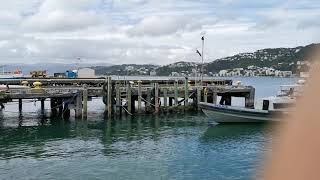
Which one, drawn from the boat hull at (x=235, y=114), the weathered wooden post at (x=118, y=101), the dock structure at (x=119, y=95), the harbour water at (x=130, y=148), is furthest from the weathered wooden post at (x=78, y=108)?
the boat hull at (x=235, y=114)

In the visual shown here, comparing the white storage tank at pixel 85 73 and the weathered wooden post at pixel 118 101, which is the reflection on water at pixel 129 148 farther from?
the white storage tank at pixel 85 73

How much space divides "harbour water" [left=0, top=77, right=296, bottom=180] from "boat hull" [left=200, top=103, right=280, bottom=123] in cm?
88

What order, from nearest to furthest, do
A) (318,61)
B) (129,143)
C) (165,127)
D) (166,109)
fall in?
(318,61) < (129,143) < (165,127) < (166,109)

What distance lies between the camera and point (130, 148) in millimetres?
29922

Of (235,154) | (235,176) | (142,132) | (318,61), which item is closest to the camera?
(318,61)

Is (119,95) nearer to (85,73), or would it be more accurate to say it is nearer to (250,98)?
(250,98)

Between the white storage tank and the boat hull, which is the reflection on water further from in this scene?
the white storage tank

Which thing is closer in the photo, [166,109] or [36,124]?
[36,124]

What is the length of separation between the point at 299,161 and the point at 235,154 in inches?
1071

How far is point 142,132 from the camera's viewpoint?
37.4 m

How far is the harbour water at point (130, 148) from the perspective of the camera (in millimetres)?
22922

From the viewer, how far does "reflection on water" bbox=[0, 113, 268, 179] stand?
23.0 m

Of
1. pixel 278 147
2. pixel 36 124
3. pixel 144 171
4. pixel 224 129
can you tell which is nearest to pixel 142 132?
pixel 224 129

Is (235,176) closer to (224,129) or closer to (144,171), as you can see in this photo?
(144,171)
